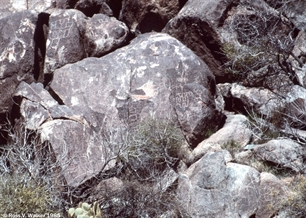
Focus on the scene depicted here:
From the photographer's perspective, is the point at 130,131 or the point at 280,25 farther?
the point at 280,25

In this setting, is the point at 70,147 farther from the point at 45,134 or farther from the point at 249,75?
the point at 249,75

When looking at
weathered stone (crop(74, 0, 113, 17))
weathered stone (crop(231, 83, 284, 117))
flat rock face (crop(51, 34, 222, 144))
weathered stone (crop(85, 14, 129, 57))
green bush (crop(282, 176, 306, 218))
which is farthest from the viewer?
weathered stone (crop(74, 0, 113, 17))

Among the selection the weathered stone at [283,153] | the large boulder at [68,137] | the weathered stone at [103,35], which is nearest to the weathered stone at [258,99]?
the weathered stone at [283,153]

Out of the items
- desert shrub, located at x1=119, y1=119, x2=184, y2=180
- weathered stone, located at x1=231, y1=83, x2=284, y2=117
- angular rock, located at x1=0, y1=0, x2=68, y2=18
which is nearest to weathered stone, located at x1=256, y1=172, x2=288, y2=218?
desert shrub, located at x1=119, y1=119, x2=184, y2=180

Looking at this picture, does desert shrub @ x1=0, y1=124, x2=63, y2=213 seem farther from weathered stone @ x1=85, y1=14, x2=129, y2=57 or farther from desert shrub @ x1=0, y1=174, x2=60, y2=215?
weathered stone @ x1=85, y1=14, x2=129, y2=57

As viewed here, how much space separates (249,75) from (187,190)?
10.5ft

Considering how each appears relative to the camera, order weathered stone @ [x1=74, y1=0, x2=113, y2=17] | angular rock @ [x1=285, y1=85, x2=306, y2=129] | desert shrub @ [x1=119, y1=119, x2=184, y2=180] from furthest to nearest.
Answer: weathered stone @ [x1=74, y1=0, x2=113, y2=17] → angular rock @ [x1=285, y1=85, x2=306, y2=129] → desert shrub @ [x1=119, y1=119, x2=184, y2=180]

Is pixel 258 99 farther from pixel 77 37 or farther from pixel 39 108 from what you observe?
pixel 39 108

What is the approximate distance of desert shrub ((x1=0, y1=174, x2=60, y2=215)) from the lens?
239 inches

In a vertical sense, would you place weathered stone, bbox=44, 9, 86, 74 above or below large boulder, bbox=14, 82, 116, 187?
above

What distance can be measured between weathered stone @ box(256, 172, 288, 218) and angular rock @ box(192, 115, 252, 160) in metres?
0.99

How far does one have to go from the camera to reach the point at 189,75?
889 cm

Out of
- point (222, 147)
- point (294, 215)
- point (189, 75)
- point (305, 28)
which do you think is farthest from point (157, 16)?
point (294, 215)

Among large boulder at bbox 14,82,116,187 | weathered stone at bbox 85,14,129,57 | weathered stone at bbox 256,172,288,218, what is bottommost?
large boulder at bbox 14,82,116,187
